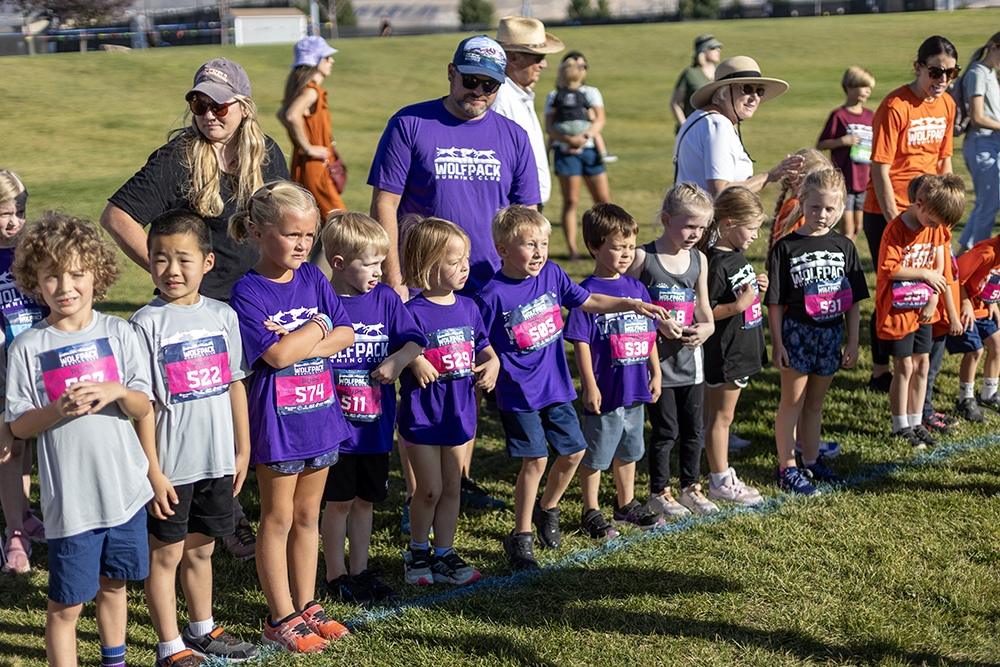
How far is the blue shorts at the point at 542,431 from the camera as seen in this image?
4.06 m

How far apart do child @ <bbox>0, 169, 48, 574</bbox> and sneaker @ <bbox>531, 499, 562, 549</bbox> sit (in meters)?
2.33

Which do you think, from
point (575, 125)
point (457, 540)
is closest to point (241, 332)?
point (457, 540)

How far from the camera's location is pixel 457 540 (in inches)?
175

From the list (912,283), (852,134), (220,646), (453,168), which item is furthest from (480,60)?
(852,134)

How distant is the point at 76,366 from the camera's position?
2873 millimetres

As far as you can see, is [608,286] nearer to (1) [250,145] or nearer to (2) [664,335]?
(2) [664,335]

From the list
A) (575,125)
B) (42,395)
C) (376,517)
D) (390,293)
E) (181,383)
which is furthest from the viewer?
(575,125)

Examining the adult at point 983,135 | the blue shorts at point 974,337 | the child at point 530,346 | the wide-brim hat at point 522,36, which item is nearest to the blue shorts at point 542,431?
the child at point 530,346

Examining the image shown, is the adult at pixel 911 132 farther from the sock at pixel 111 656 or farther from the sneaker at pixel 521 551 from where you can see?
the sock at pixel 111 656

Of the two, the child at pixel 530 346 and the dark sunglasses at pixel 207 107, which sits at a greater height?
the dark sunglasses at pixel 207 107

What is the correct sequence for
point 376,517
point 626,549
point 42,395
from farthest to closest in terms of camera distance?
point 376,517 < point 626,549 < point 42,395

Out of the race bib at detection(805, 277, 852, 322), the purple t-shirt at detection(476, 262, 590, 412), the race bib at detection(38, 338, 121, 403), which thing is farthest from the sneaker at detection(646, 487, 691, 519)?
the race bib at detection(38, 338, 121, 403)

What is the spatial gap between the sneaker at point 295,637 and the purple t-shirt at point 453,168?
1.76m

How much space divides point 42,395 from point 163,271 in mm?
577
